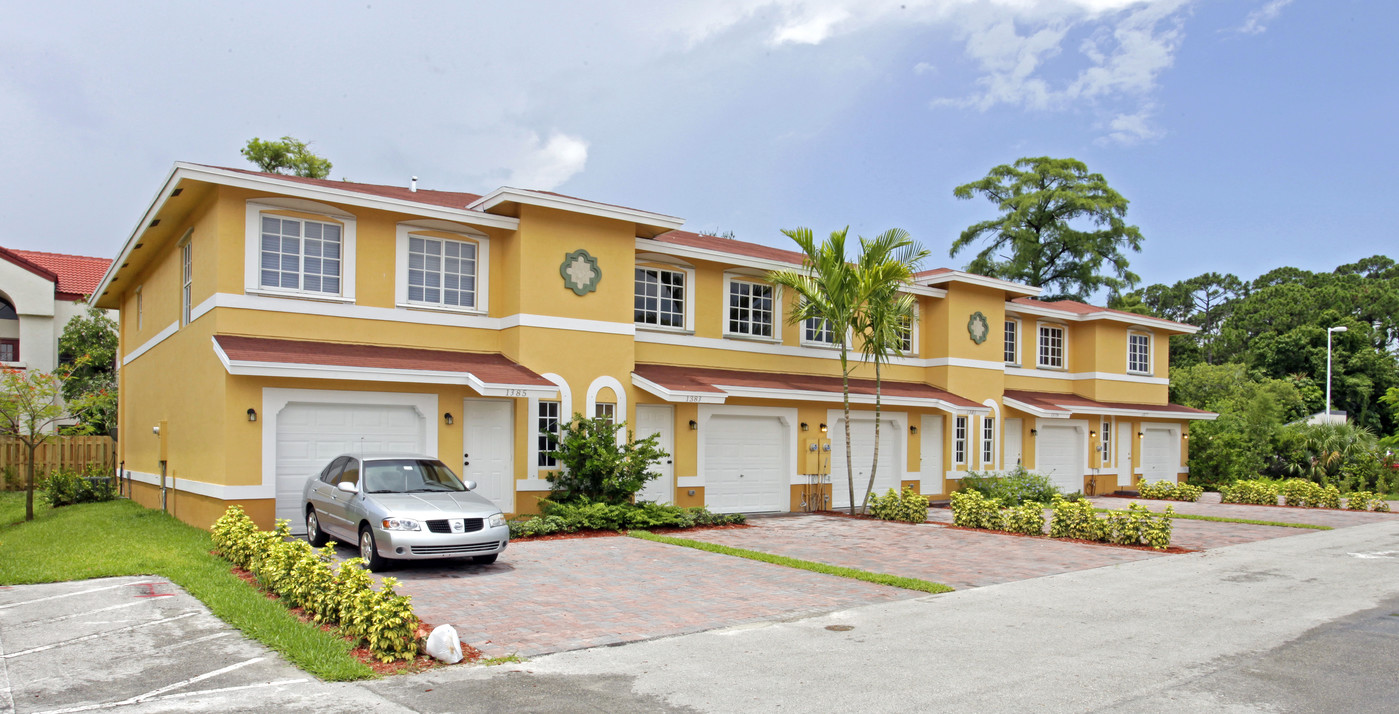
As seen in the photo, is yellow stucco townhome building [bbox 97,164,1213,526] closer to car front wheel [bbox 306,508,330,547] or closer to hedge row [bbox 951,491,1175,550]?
car front wheel [bbox 306,508,330,547]

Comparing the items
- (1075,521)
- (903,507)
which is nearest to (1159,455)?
(903,507)

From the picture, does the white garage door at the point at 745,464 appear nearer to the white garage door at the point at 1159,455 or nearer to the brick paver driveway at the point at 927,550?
the brick paver driveway at the point at 927,550

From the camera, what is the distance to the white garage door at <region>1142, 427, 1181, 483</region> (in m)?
29.4

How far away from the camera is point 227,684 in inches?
253

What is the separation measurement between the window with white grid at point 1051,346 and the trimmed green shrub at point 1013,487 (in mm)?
6511

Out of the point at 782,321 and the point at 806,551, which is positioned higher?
the point at 782,321

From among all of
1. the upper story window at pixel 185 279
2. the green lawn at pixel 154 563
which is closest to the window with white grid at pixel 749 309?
the upper story window at pixel 185 279

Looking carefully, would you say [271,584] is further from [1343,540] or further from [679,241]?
[1343,540]

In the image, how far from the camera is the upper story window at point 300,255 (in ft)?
47.7

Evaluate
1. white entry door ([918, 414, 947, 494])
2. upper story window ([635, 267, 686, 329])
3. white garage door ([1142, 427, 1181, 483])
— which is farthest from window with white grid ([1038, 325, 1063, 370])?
upper story window ([635, 267, 686, 329])

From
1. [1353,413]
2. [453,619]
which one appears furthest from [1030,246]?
[453,619]

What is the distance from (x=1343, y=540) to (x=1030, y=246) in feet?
106

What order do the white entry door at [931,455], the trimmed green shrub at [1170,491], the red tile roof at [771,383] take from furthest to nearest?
the trimmed green shrub at [1170,491], the white entry door at [931,455], the red tile roof at [771,383]

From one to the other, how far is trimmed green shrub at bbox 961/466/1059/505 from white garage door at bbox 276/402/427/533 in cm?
1297
